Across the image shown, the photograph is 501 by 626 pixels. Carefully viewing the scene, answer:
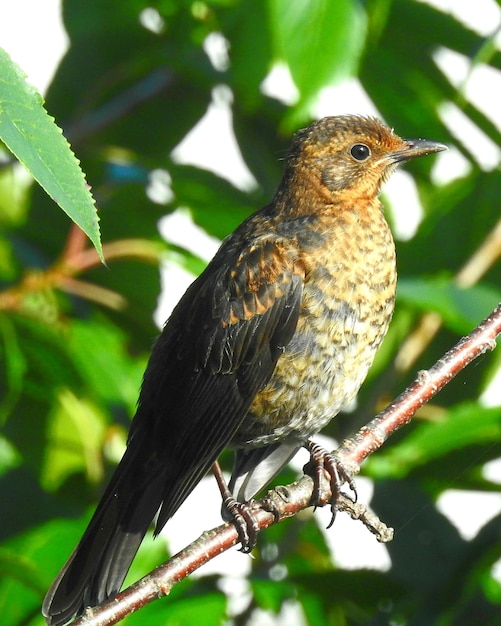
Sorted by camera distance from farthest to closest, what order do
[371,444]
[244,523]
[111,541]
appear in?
[111,541] → [244,523] → [371,444]

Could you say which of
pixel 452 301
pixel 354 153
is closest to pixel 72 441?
pixel 354 153

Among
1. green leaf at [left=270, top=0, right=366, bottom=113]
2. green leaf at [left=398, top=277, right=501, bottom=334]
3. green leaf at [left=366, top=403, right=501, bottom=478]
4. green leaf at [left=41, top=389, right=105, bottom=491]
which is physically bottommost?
green leaf at [left=41, top=389, right=105, bottom=491]

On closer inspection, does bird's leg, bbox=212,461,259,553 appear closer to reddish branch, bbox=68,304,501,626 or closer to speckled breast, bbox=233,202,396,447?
reddish branch, bbox=68,304,501,626

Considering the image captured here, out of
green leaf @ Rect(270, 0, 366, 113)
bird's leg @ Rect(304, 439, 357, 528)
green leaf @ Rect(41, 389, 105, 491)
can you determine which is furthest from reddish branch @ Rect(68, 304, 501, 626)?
green leaf @ Rect(41, 389, 105, 491)

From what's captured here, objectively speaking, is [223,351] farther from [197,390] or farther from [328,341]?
[328,341]

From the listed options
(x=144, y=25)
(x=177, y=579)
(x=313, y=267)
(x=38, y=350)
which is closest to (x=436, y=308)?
(x=313, y=267)

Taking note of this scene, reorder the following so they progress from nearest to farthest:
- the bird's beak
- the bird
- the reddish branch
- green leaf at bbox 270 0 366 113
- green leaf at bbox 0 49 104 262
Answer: green leaf at bbox 0 49 104 262, the reddish branch, green leaf at bbox 270 0 366 113, the bird, the bird's beak

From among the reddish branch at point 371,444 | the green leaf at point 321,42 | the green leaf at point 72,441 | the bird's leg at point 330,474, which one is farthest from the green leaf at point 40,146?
the green leaf at point 72,441

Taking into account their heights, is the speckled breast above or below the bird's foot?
above
